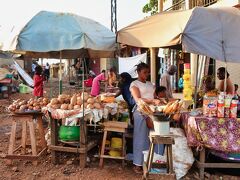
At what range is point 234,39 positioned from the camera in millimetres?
4789

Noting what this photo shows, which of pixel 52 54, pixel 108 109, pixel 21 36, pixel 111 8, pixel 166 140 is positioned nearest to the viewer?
pixel 166 140

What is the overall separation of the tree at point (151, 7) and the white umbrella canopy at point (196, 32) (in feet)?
56.3

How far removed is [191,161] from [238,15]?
2.41 meters

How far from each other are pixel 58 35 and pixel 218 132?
3016mm

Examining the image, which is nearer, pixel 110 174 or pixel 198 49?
pixel 198 49

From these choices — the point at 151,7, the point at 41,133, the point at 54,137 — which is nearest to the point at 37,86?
the point at 41,133

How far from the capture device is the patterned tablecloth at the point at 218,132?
5047mm

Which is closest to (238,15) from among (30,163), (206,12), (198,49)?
(206,12)

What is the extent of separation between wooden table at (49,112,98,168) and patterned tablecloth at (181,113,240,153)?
71.3 inches

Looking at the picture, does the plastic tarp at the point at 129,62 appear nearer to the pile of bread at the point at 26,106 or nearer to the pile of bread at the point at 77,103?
the pile of bread at the point at 26,106

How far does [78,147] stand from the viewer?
18.7 feet

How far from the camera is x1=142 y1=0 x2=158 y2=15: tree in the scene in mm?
21913

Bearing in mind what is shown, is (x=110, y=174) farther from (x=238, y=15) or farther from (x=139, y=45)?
(x=238, y=15)

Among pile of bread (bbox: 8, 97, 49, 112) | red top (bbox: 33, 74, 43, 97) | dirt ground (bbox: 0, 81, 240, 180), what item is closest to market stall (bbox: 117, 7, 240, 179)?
dirt ground (bbox: 0, 81, 240, 180)
